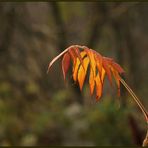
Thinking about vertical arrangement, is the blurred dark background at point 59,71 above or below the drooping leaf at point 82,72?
below

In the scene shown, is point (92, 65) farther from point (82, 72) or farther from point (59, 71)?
point (59, 71)

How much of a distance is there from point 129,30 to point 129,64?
37 cm

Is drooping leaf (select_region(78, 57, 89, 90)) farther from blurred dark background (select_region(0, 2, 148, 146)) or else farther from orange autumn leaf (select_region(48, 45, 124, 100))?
blurred dark background (select_region(0, 2, 148, 146))

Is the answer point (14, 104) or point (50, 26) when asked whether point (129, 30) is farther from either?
point (14, 104)

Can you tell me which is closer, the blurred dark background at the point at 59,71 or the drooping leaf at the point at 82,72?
the drooping leaf at the point at 82,72

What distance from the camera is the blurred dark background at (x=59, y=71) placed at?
482 cm

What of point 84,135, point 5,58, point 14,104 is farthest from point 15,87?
point 84,135

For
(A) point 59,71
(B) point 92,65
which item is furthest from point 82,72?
(A) point 59,71

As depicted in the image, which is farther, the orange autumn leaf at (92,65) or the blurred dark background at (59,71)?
the blurred dark background at (59,71)

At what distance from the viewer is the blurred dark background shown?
190 inches

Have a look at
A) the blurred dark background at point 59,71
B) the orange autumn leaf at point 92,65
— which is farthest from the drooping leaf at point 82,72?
the blurred dark background at point 59,71

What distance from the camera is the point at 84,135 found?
4875 mm

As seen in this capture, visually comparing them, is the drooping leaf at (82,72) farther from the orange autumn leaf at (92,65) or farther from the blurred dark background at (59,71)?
the blurred dark background at (59,71)

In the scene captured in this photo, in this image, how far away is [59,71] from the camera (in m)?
5.77
